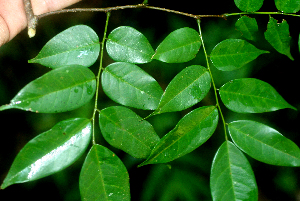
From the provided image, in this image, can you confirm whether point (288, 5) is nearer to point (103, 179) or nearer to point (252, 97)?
point (252, 97)

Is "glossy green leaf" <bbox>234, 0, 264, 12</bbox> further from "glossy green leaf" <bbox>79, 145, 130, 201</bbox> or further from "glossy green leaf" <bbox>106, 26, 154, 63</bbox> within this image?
"glossy green leaf" <bbox>79, 145, 130, 201</bbox>


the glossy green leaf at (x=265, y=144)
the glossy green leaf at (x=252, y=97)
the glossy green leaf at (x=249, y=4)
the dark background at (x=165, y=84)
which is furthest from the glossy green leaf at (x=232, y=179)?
the dark background at (x=165, y=84)

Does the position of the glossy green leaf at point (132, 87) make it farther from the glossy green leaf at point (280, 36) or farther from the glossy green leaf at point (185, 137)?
the glossy green leaf at point (280, 36)

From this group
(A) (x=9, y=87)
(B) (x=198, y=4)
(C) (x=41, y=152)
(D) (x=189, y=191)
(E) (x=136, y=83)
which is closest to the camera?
(C) (x=41, y=152)

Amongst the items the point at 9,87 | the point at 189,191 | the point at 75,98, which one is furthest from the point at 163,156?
the point at 9,87

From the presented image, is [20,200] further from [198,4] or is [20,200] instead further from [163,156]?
[198,4]

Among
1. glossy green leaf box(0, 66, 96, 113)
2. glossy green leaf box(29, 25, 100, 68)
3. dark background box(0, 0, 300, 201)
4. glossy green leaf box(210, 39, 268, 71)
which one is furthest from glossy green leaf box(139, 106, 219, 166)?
dark background box(0, 0, 300, 201)
